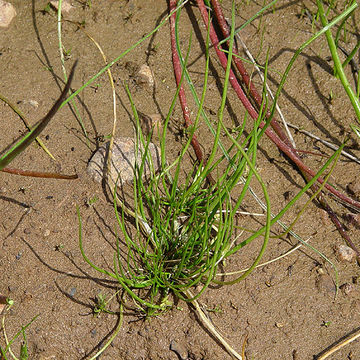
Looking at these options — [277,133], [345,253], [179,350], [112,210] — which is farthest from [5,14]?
[345,253]

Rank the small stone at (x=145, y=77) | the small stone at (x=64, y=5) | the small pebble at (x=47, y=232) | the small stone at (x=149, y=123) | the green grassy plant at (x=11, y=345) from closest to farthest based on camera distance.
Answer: the green grassy plant at (x=11, y=345) < the small pebble at (x=47, y=232) < the small stone at (x=149, y=123) < the small stone at (x=145, y=77) < the small stone at (x=64, y=5)

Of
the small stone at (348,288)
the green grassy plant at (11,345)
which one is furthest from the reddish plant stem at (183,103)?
the green grassy plant at (11,345)

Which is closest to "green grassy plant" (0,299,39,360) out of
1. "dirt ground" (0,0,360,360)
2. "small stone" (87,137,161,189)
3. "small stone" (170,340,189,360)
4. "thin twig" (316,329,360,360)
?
"dirt ground" (0,0,360,360)

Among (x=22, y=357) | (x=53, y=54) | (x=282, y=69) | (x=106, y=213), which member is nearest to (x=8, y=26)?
(x=53, y=54)

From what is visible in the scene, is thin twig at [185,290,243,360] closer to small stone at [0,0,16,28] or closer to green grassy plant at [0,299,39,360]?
green grassy plant at [0,299,39,360]

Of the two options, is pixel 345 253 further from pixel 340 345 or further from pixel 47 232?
pixel 47 232

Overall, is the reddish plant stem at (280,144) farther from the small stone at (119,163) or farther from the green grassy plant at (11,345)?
the green grassy plant at (11,345)
